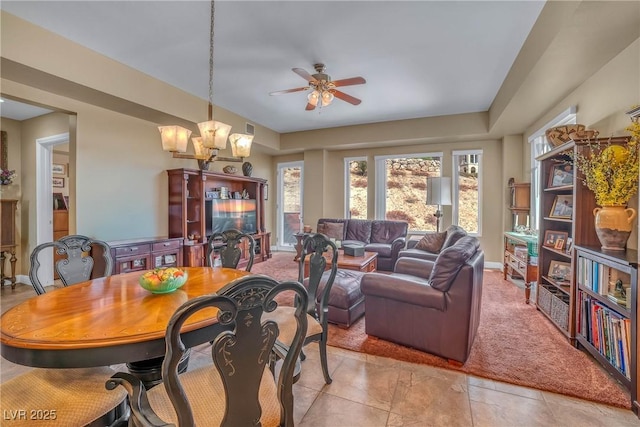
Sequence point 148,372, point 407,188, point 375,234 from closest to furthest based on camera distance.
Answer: point 148,372 → point 375,234 → point 407,188

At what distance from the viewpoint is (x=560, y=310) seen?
271 centimetres

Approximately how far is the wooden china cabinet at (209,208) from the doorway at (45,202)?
5.48 ft

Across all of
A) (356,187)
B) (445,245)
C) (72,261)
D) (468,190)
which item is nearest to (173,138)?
(72,261)

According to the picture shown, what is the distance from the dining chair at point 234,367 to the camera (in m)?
0.84

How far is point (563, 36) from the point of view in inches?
89.5

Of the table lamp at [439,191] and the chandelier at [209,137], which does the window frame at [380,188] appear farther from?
the chandelier at [209,137]

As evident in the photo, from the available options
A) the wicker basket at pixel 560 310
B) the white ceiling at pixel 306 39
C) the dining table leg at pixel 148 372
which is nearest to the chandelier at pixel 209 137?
the white ceiling at pixel 306 39

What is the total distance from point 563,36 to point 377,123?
148 inches

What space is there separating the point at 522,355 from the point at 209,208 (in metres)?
4.73

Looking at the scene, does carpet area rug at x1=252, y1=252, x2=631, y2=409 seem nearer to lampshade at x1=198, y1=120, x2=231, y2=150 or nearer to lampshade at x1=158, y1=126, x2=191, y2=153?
lampshade at x1=198, y1=120, x2=231, y2=150

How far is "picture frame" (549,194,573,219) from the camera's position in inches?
115

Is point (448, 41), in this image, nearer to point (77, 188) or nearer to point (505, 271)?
point (505, 271)

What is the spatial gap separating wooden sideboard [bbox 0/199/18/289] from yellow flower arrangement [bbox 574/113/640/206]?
6.79m

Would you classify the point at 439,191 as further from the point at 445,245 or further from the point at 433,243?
the point at 445,245
